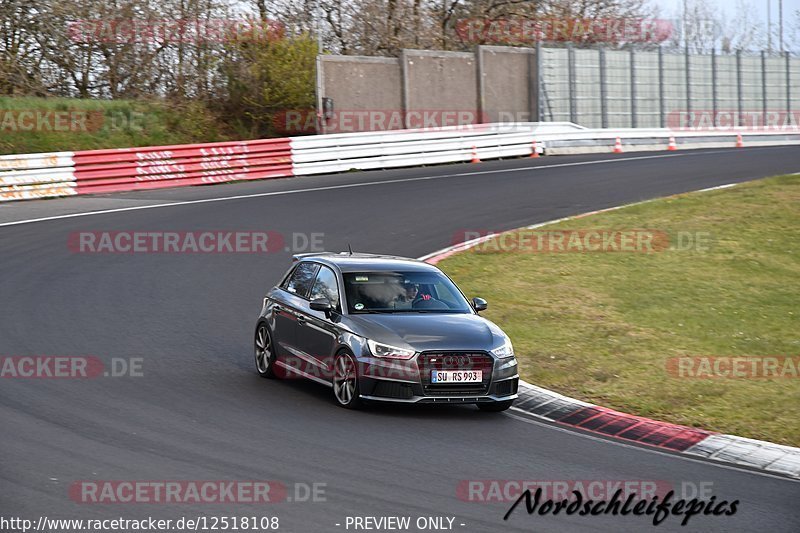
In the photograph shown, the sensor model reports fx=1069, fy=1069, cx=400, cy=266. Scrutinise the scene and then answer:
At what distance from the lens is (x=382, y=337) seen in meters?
10.8

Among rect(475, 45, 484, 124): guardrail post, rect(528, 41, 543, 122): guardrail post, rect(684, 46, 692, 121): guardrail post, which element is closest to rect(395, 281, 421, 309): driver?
rect(475, 45, 484, 124): guardrail post

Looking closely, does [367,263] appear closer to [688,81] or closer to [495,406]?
[495,406]

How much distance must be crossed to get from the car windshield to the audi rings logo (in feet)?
3.26

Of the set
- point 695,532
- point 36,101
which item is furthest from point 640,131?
point 695,532

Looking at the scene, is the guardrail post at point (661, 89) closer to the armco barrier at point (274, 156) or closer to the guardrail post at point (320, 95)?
the armco barrier at point (274, 156)

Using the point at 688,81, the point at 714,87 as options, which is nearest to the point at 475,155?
the point at 688,81

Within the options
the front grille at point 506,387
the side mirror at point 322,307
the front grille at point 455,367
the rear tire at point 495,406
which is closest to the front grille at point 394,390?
the front grille at point 455,367

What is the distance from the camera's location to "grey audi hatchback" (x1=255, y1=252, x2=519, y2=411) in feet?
35.0

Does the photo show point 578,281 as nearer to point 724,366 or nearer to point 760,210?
point 724,366

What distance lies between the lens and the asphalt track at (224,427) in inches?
304

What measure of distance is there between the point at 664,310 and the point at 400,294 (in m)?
5.62

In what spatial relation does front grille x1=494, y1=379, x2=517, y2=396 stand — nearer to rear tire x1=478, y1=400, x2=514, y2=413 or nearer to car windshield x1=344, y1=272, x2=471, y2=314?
rear tire x1=478, y1=400, x2=514, y2=413

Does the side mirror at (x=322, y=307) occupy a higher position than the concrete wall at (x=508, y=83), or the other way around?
the concrete wall at (x=508, y=83)

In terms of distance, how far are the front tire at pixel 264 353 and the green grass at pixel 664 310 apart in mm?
2949
